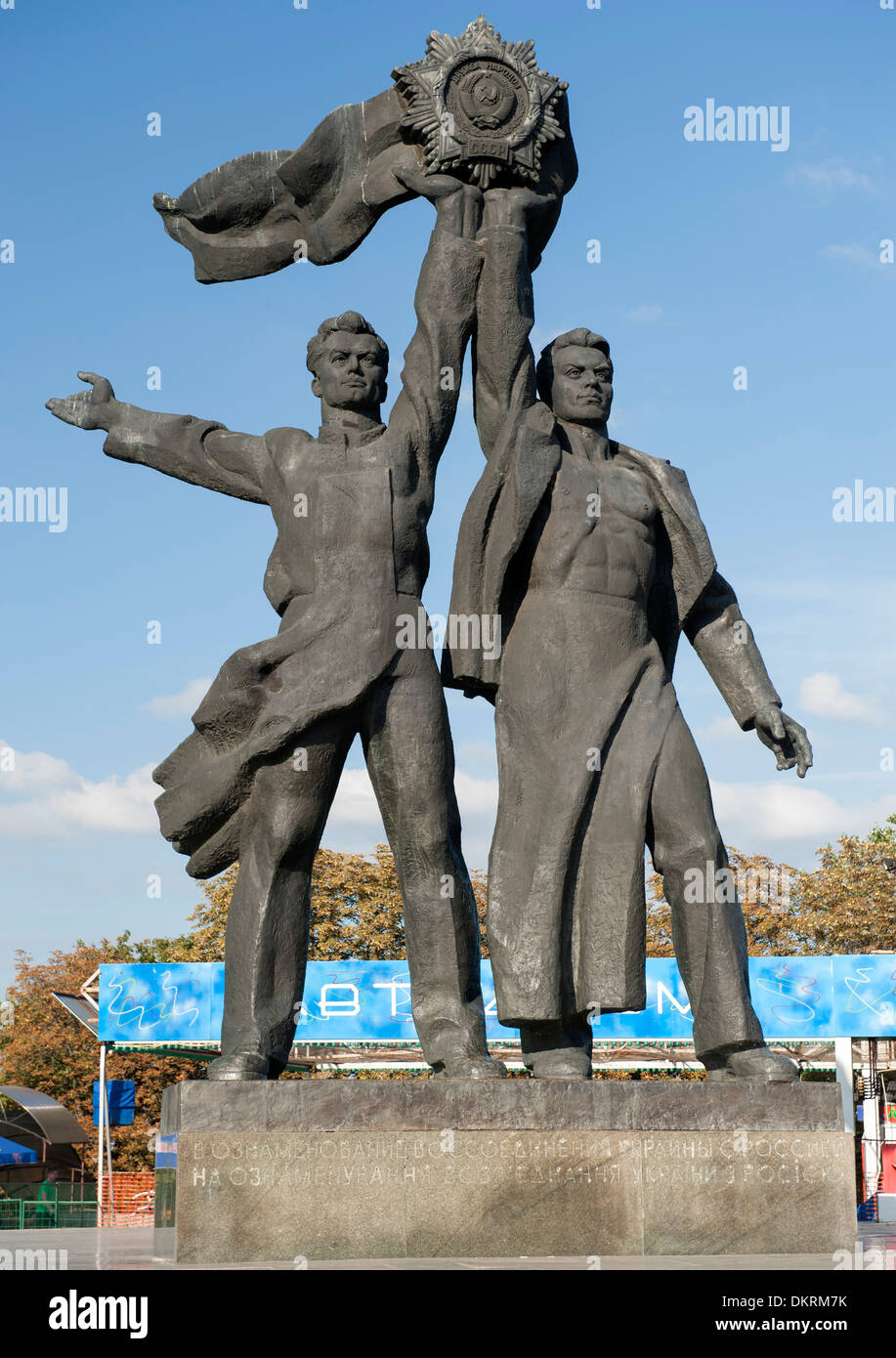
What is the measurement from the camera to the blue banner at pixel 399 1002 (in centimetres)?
2027

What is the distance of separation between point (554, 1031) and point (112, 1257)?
6.96 ft

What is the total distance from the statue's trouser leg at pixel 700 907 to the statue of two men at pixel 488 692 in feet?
0.04

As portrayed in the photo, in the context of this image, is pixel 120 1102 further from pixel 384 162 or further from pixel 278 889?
pixel 384 162

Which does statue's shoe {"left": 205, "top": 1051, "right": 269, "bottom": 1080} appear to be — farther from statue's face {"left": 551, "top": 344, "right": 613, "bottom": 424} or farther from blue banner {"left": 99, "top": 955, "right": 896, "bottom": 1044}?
blue banner {"left": 99, "top": 955, "right": 896, "bottom": 1044}

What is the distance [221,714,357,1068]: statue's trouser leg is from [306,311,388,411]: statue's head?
5.12ft

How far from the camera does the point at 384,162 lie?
8141 millimetres

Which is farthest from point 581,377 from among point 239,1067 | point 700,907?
point 239,1067

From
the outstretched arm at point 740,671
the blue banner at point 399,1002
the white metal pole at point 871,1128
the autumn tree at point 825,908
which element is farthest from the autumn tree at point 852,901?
the outstretched arm at point 740,671

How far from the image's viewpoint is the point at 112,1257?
6.82 meters

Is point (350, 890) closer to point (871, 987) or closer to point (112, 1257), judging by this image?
point (871, 987)

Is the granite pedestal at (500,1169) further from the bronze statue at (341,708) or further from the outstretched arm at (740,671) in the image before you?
the outstretched arm at (740,671)

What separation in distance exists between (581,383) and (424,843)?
7.78 feet

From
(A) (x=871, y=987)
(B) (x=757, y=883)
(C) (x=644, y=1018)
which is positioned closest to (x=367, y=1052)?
(C) (x=644, y=1018)

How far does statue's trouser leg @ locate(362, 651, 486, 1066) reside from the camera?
716 cm
